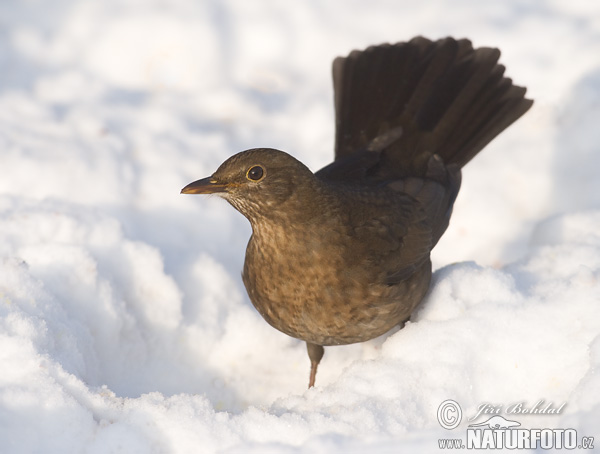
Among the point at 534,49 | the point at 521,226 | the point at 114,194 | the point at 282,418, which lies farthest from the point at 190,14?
the point at 282,418

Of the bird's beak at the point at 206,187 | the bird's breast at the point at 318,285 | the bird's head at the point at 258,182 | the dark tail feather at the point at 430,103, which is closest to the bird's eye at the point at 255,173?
the bird's head at the point at 258,182

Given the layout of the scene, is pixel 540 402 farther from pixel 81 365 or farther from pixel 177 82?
pixel 177 82

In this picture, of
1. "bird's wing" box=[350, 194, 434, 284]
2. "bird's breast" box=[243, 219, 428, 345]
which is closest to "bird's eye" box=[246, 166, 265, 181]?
"bird's breast" box=[243, 219, 428, 345]

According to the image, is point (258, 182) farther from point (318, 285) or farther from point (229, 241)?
point (229, 241)

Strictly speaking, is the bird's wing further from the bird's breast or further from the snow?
the snow

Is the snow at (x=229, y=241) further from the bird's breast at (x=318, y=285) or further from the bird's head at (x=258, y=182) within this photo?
the bird's head at (x=258, y=182)

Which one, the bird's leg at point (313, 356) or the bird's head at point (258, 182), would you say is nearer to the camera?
the bird's head at point (258, 182)
